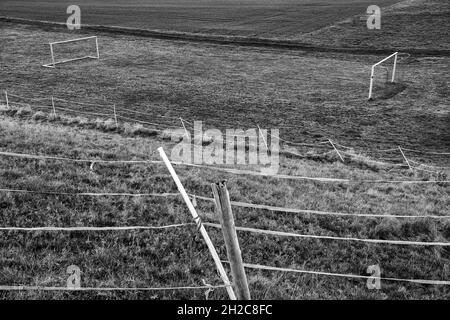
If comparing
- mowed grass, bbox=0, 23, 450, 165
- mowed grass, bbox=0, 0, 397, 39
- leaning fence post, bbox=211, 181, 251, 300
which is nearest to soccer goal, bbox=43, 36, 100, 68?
mowed grass, bbox=0, 23, 450, 165

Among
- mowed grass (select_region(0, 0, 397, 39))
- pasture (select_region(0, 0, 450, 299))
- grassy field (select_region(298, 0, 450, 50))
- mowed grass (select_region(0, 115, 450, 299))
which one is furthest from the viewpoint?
mowed grass (select_region(0, 0, 397, 39))

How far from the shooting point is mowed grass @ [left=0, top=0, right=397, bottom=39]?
45500mm

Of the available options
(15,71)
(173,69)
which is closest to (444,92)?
(173,69)

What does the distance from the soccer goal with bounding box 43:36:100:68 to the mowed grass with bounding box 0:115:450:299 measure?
24006 mm

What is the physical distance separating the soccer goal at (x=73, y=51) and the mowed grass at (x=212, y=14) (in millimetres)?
9050

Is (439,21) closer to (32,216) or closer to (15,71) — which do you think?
(15,71)

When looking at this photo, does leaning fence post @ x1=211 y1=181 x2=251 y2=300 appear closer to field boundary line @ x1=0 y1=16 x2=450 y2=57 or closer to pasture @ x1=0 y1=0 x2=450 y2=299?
pasture @ x1=0 y1=0 x2=450 y2=299

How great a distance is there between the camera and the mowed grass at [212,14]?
4550cm

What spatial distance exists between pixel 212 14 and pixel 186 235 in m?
49.3

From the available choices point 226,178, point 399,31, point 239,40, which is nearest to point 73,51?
point 239,40

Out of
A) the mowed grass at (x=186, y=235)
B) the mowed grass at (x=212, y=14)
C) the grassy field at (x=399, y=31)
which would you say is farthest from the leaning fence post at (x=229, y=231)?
the mowed grass at (x=212, y=14)

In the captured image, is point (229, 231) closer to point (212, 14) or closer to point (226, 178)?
point (226, 178)

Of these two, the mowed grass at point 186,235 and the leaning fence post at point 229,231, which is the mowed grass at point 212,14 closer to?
the mowed grass at point 186,235

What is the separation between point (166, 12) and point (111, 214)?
52.8 m
